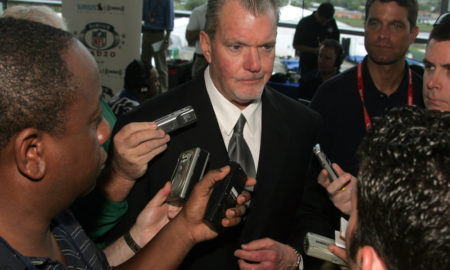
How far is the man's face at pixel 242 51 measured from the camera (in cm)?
157

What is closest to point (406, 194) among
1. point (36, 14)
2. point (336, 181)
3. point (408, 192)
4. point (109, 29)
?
point (408, 192)

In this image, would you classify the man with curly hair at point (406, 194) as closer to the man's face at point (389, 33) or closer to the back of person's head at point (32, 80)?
the back of person's head at point (32, 80)

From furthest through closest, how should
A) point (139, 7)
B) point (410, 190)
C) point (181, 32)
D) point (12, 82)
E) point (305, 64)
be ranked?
point (181, 32) → point (305, 64) → point (139, 7) → point (12, 82) → point (410, 190)

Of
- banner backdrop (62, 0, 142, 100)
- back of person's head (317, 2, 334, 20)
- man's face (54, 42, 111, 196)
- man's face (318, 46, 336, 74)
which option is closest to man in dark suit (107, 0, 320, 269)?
man's face (54, 42, 111, 196)

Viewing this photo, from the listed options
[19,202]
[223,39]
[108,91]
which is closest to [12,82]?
[19,202]

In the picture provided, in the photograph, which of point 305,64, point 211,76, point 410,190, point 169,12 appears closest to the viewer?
point 410,190

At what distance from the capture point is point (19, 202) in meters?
0.94

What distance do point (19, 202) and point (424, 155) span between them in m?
0.87

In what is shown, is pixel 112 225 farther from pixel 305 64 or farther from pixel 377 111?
pixel 305 64

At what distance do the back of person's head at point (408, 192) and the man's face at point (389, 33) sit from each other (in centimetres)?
166

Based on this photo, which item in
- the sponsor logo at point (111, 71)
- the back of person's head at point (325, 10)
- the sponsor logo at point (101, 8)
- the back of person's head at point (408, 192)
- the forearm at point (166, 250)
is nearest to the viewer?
the back of person's head at point (408, 192)

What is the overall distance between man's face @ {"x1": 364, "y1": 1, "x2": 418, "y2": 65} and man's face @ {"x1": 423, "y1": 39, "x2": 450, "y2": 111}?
58 cm

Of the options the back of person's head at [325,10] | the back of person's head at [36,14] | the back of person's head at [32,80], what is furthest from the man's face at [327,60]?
the back of person's head at [32,80]

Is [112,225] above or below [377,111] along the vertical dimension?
below
